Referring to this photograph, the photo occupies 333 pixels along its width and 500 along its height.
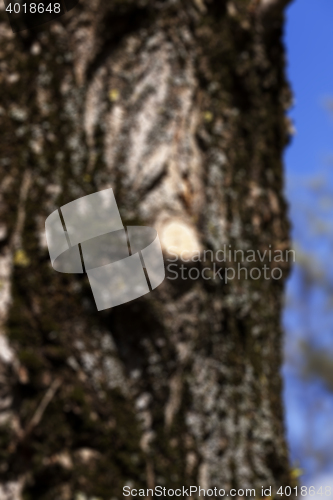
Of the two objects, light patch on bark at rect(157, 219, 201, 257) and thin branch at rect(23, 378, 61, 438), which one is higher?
light patch on bark at rect(157, 219, 201, 257)

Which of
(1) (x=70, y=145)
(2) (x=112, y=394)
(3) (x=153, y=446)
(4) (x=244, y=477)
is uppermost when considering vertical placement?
(1) (x=70, y=145)

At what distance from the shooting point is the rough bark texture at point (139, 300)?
0.86 metres

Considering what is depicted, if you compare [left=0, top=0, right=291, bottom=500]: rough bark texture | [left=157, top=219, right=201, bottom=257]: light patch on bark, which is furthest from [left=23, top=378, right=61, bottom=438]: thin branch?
[left=157, top=219, right=201, bottom=257]: light patch on bark

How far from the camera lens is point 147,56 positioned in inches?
40.6

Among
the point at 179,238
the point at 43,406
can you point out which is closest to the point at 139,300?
the point at 179,238

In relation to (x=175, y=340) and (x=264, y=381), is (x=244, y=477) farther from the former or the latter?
(x=175, y=340)

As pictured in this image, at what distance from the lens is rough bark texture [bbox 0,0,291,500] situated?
861mm

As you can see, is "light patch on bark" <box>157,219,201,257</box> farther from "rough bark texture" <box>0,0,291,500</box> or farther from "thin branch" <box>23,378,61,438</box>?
"thin branch" <box>23,378,61,438</box>

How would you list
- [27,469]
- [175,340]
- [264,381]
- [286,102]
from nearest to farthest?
[27,469]
[175,340]
[264,381]
[286,102]

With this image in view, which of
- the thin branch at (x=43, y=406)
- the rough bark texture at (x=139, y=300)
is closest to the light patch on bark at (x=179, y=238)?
the rough bark texture at (x=139, y=300)

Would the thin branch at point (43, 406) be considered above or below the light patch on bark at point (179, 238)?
below

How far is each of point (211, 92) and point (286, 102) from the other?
0.99ft

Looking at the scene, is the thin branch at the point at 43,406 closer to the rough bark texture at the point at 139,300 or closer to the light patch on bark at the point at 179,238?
the rough bark texture at the point at 139,300

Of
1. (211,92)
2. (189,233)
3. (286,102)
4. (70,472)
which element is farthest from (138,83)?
(70,472)
